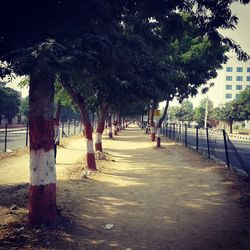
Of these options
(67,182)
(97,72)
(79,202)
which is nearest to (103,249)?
(79,202)

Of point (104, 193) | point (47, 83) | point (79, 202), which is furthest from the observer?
point (104, 193)

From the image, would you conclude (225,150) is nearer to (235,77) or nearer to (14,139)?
(14,139)

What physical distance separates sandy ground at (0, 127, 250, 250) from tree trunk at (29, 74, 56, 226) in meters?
0.34

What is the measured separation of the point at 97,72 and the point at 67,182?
16.1 ft

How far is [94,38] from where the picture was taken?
509 centimetres

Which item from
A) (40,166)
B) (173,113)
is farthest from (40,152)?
(173,113)

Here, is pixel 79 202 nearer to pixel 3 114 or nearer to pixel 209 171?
pixel 209 171

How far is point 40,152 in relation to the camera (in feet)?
20.3

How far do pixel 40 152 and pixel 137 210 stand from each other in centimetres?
301

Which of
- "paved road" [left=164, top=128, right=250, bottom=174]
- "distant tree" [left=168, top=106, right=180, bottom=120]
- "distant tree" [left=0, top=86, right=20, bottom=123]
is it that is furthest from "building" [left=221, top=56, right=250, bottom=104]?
"paved road" [left=164, top=128, right=250, bottom=174]

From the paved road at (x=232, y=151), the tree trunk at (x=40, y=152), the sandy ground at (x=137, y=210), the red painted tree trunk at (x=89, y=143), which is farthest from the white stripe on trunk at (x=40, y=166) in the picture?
the paved road at (x=232, y=151)

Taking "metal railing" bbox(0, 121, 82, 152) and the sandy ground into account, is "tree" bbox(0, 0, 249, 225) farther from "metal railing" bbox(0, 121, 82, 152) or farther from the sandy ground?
"metal railing" bbox(0, 121, 82, 152)

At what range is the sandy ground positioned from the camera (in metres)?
5.74

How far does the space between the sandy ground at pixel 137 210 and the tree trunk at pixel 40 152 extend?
34 cm
